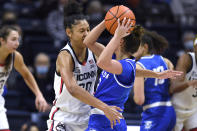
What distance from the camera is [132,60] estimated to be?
382cm

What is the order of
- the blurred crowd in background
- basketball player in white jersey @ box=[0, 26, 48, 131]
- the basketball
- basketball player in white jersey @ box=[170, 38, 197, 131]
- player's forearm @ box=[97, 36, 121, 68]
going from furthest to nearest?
1. the blurred crowd in background
2. basketball player in white jersey @ box=[0, 26, 48, 131]
3. basketball player in white jersey @ box=[170, 38, 197, 131]
4. the basketball
5. player's forearm @ box=[97, 36, 121, 68]

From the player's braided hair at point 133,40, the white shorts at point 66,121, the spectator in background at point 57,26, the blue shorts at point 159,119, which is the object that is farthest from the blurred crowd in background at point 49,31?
the player's braided hair at point 133,40

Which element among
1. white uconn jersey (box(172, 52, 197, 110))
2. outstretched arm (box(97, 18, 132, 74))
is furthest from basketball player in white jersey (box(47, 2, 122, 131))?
white uconn jersey (box(172, 52, 197, 110))

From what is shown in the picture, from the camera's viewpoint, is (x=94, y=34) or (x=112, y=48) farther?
(x=94, y=34)

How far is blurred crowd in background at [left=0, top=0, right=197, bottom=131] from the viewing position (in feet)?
25.7

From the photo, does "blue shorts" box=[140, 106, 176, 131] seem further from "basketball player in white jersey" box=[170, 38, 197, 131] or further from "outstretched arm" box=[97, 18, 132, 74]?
"outstretched arm" box=[97, 18, 132, 74]

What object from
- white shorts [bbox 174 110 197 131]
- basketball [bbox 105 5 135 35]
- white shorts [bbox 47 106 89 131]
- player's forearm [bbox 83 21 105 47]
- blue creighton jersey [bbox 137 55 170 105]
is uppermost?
basketball [bbox 105 5 135 35]

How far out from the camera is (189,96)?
5.08m

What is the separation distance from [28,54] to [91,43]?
5.24 metres

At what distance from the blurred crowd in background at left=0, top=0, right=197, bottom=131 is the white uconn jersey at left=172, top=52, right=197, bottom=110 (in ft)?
6.95

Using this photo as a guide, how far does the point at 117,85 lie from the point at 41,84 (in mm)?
4488

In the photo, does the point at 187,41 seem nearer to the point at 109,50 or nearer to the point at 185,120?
the point at 185,120

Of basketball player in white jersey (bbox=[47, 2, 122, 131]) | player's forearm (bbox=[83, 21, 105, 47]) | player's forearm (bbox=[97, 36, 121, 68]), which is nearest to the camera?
player's forearm (bbox=[97, 36, 121, 68])

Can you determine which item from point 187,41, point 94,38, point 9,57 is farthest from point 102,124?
point 187,41
